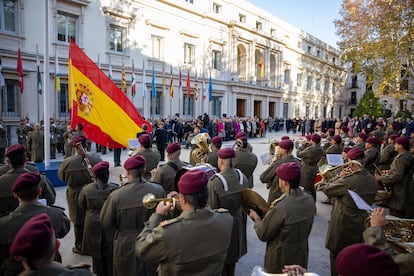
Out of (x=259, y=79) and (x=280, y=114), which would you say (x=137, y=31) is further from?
(x=280, y=114)

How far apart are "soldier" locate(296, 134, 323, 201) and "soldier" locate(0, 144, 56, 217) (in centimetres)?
559

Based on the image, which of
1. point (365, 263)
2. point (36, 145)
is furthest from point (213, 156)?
point (36, 145)

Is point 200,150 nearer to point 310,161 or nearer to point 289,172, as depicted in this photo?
point 310,161

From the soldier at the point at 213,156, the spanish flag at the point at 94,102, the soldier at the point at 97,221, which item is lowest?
the soldier at the point at 97,221

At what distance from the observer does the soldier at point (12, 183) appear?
13.4 ft

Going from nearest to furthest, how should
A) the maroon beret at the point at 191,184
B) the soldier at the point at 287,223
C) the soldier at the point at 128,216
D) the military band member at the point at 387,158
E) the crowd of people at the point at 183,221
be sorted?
the crowd of people at the point at 183,221 → the maroon beret at the point at 191,184 → the soldier at the point at 287,223 → the soldier at the point at 128,216 → the military band member at the point at 387,158

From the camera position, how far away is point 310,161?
766cm

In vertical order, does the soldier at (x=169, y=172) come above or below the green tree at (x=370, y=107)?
below

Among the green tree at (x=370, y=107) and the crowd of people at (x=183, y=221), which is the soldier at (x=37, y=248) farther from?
the green tree at (x=370, y=107)

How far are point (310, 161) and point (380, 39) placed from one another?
1774cm

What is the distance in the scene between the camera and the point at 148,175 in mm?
6617

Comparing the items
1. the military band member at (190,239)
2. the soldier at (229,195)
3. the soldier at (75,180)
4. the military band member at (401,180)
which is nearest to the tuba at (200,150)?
the soldier at (75,180)

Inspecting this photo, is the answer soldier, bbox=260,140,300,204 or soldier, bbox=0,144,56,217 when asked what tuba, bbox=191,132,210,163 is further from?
soldier, bbox=0,144,56,217

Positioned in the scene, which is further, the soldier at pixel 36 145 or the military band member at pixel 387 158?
the soldier at pixel 36 145
